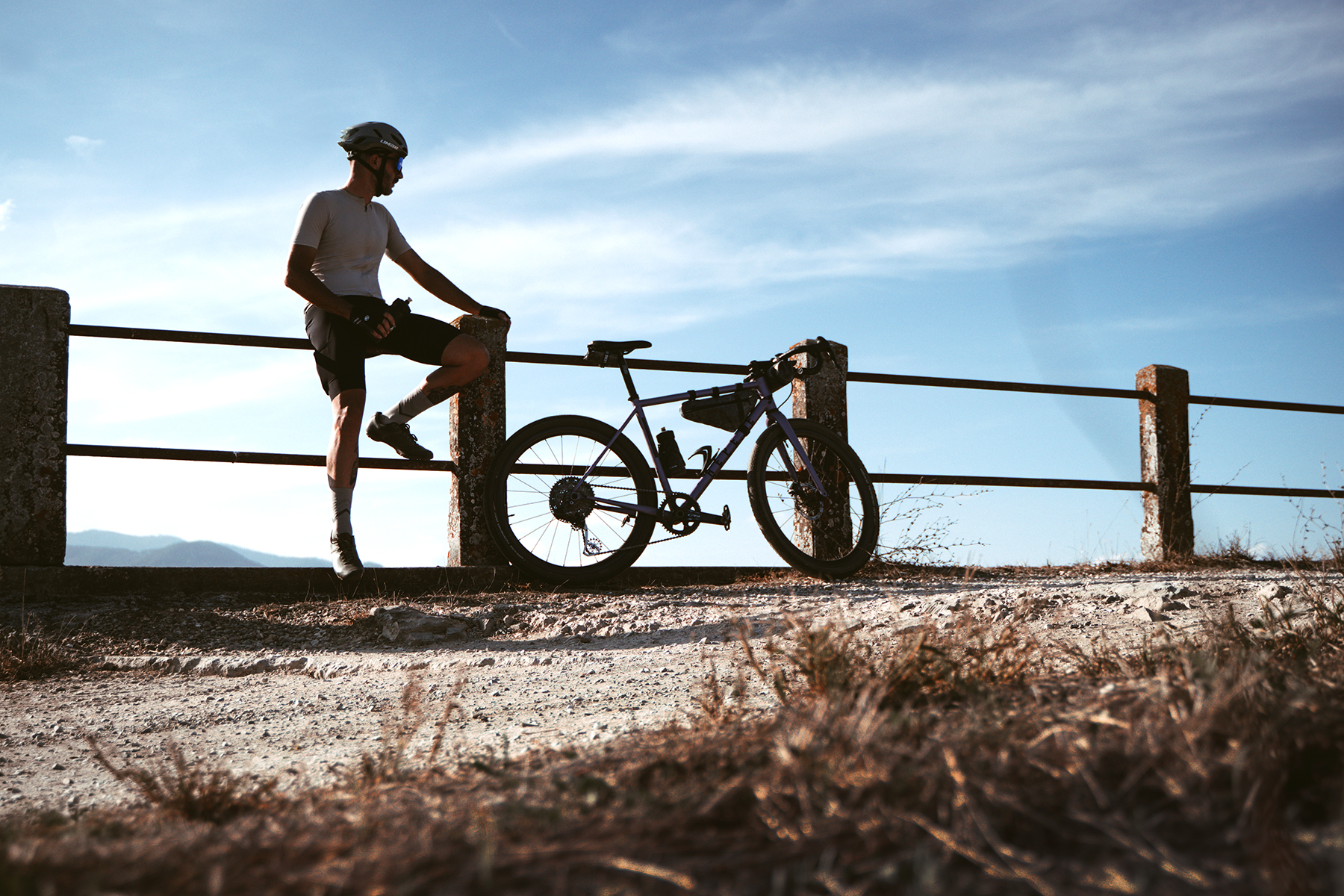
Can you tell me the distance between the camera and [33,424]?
471cm

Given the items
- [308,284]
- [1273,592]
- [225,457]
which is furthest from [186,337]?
[1273,592]

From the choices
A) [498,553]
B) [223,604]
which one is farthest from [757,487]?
[223,604]

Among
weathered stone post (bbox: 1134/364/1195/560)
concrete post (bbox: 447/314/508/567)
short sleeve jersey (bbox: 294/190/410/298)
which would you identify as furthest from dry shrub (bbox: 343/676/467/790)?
weathered stone post (bbox: 1134/364/1195/560)

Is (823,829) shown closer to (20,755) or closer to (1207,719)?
(1207,719)

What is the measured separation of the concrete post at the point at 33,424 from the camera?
4.63 metres

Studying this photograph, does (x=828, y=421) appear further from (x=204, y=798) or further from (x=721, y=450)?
(x=204, y=798)

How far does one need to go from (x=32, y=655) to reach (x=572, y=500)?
94.4 inches

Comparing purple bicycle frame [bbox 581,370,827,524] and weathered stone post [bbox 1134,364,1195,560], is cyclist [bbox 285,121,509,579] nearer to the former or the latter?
purple bicycle frame [bbox 581,370,827,524]

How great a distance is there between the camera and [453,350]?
459 centimetres

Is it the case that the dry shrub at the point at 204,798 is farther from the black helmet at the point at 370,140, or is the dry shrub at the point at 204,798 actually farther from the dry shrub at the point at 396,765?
the black helmet at the point at 370,140

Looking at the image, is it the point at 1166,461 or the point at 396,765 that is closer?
the point at 396,765

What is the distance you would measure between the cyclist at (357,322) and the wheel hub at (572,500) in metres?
0.74

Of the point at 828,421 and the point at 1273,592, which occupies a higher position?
the point at 828,421

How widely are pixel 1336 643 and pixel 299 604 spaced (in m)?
4.13
